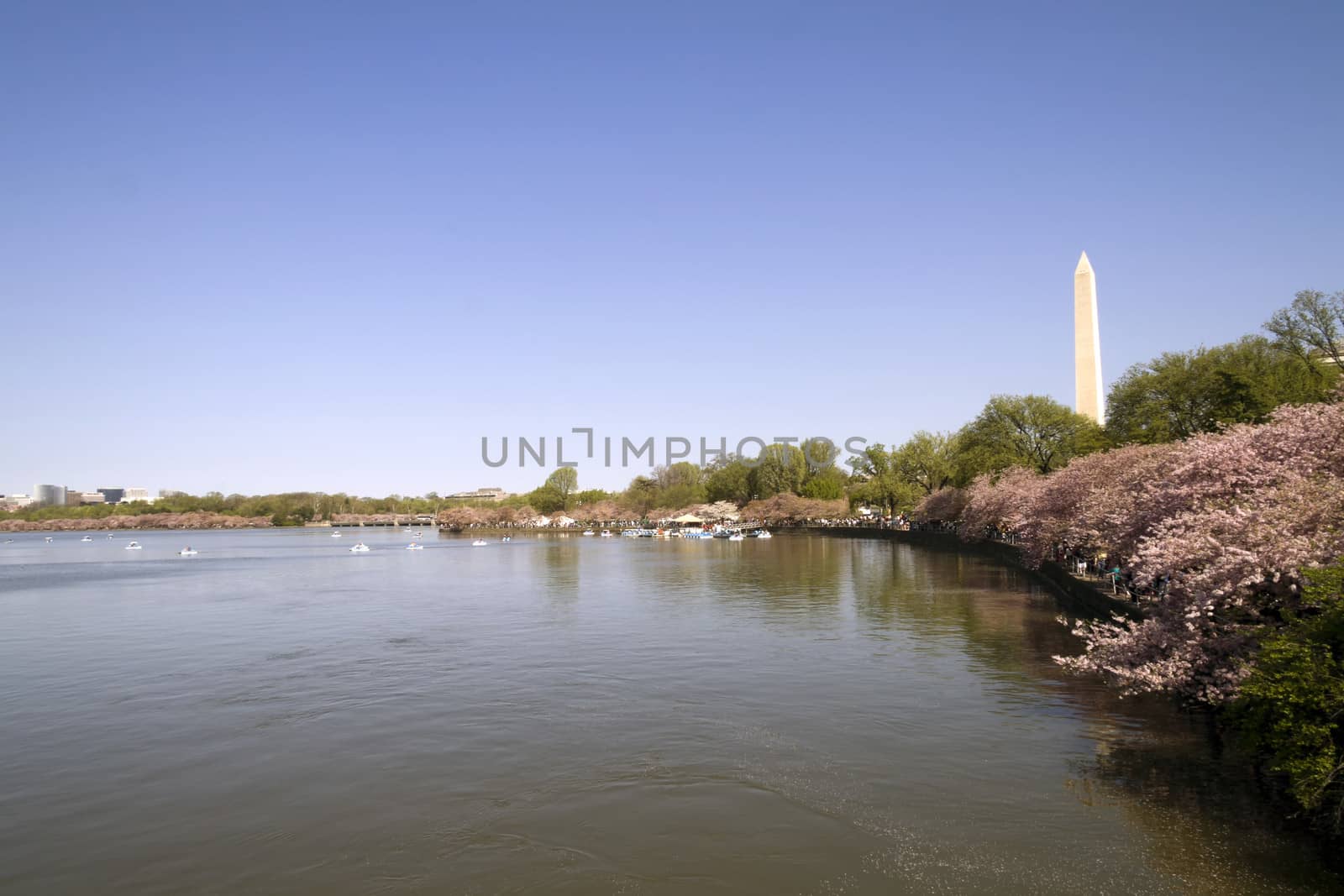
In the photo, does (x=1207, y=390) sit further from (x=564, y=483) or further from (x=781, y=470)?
(x=564, y=483)

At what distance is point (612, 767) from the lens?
567 inches

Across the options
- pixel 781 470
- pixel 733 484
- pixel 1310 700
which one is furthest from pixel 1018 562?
pixel 733 484

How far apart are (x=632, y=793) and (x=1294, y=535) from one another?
10.8 m

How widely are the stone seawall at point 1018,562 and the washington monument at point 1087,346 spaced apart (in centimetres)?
1306

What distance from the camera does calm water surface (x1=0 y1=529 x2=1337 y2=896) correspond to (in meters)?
10.6

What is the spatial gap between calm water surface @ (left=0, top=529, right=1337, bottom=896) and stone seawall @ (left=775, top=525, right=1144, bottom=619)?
7.52 ft

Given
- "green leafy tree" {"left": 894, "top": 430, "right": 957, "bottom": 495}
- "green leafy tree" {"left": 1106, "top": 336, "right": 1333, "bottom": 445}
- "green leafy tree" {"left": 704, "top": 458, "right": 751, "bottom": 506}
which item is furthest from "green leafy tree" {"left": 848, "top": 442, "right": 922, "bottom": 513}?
"green leafy tree" {"left": 1106, "top": 336, "right": 1333, "bottom": 445}

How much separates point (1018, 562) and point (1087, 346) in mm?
21657

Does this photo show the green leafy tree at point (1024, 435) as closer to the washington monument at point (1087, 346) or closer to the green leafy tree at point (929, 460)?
the washington monument at point (1087, 346)

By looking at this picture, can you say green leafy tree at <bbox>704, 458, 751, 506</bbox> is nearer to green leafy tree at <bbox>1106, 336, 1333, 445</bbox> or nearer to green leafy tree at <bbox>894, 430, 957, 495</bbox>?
green leafy tree at <bbox>894, 430, 957, 495</bbox>

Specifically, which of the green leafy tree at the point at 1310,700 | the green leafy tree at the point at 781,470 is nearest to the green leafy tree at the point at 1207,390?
the green leafy tree at the point at 1310,700

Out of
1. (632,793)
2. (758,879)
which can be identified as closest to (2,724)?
(632,793)

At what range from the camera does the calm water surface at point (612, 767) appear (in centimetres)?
1061

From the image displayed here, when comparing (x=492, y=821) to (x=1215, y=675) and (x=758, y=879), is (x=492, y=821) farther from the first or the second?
(x=1215, y=675)
